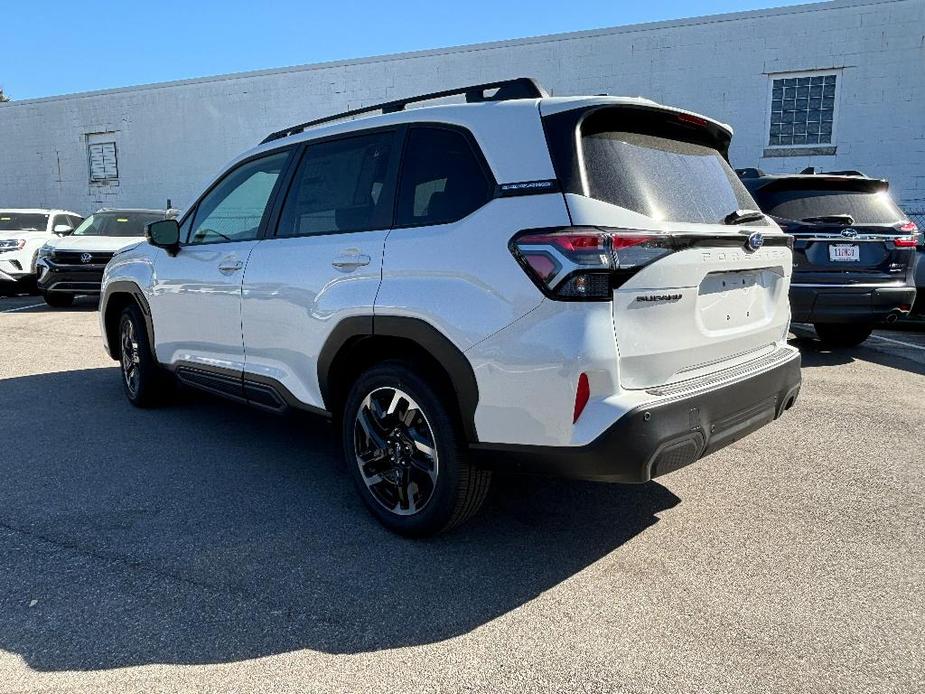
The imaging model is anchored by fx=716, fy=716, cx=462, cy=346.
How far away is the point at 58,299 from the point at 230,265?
8.86m

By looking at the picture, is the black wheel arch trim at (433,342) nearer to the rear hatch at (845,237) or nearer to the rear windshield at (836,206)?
the rear hatch at (845,237)

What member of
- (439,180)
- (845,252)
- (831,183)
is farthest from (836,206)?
(439,180)

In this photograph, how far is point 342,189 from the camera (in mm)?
3504

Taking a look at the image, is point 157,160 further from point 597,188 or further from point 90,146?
point 597,188

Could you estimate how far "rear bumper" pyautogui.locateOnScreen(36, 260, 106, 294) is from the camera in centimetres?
1064

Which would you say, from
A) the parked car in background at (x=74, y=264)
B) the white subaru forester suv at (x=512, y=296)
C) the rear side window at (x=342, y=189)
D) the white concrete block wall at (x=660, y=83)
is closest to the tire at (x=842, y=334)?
the white subaru forester suv at (x=512, y=296)

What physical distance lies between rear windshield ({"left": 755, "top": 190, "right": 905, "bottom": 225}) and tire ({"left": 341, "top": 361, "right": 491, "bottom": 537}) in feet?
16.2

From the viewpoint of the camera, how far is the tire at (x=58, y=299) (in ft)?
36.1

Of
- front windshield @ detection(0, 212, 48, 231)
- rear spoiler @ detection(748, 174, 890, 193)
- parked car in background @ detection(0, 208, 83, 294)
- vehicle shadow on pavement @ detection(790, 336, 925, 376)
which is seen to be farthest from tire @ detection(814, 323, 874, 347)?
front windshield @ detection(0, 212, 48, 231)

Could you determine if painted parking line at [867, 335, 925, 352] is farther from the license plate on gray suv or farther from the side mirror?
the side mirror

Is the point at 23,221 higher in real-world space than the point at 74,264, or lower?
higher

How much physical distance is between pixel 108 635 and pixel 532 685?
4.68 feet

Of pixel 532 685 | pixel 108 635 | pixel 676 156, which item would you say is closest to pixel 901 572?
pixel 532 685

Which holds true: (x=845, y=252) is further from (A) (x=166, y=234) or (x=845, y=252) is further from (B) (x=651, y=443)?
(A) (x=166, y=234)
